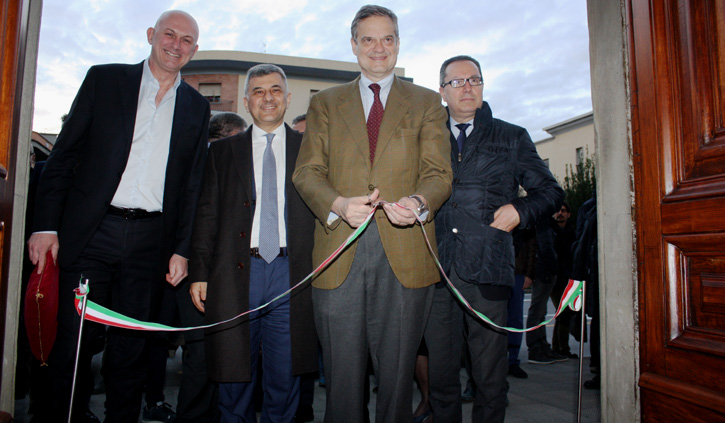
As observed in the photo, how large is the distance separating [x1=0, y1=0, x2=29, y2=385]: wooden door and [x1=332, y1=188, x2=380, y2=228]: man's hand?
51.1 inches

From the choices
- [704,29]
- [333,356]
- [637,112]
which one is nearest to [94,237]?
[333,356]

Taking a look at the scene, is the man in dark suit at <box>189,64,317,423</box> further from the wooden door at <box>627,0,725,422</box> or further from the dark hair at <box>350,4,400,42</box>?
the wooden door at <box>627,0,725,422</box>

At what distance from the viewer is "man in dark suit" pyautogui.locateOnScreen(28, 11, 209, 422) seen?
2.60 meters

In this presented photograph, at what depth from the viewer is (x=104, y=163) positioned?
274 centimetres

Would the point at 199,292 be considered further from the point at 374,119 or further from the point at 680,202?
the point at 680,202

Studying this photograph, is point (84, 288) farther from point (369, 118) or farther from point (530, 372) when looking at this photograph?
point (530, 372)

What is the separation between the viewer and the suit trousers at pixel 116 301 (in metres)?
2.55

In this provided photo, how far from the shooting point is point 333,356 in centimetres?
224

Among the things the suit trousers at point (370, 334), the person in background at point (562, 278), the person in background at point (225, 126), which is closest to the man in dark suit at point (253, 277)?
the suit trousers at point (370, 334)

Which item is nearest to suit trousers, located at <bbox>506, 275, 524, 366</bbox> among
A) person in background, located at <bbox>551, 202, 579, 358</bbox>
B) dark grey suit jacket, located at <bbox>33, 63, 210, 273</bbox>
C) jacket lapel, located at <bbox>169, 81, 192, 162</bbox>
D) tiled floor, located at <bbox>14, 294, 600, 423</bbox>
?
tiled floor, located at <bbox>14, 294, 600, 423</bbox>

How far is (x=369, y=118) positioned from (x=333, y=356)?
119cm

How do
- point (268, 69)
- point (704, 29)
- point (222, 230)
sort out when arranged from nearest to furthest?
point (704, 29), point (222, 230), point (268, 69)

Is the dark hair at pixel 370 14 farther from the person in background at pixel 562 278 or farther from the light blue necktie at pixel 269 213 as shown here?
the person in background at pixel 562 278

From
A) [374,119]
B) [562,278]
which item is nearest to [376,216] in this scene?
[374,119]
